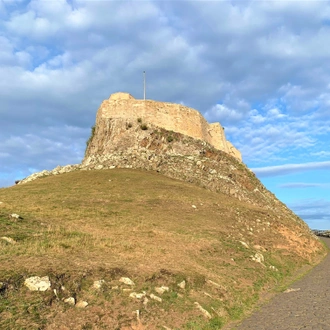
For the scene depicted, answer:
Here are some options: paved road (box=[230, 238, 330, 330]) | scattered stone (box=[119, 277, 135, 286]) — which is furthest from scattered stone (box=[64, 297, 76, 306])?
paved road (box=[230, 238, 330, 330])

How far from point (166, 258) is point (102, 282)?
452 centimetres

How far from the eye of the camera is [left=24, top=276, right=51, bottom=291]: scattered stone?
9.13 m

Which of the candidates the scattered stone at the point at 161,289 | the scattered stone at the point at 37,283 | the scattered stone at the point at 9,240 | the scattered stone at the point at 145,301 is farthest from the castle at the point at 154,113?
the scattered stone at the point at 37,283

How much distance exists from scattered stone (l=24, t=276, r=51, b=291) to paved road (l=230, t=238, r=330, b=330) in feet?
19.0

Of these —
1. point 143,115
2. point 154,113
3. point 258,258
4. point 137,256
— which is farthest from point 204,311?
point 154,113

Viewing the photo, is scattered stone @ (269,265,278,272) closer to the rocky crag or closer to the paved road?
the paved road

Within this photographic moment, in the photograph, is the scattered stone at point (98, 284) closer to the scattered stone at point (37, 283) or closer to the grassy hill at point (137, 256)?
the grassy hill at point (137, 256)

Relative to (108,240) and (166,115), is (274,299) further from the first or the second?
(166,115)

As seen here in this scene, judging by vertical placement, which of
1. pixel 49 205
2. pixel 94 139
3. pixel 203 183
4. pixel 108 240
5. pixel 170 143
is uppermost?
pixel 94 139

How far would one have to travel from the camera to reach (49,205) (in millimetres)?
22781

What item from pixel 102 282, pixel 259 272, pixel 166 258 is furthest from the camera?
pixel 259 272

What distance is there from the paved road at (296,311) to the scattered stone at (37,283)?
5.79m

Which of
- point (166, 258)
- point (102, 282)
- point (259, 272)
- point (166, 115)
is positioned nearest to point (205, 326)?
point (102, 282)

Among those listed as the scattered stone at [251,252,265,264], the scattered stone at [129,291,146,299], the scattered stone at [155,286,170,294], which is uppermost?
the scattered stone at [251,252,265,264]
